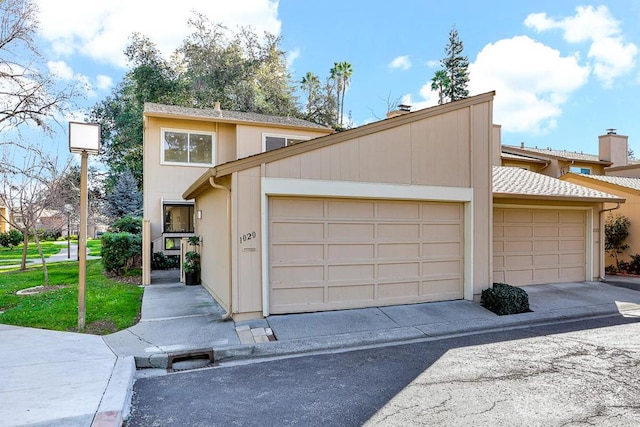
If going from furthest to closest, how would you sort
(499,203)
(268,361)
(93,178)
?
(93,178) < (499,203) < (268,361)

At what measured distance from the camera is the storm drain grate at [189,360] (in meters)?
5.04

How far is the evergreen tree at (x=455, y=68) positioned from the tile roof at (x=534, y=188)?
25.9m

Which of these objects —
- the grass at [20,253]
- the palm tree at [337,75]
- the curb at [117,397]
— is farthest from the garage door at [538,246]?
the palm tree at [337,75]

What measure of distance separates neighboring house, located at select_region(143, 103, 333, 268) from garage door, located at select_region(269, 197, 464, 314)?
730 cm

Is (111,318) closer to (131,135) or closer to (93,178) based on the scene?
(131,135)

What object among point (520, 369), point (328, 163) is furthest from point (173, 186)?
point (520, 369)

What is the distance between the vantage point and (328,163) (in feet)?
23.5

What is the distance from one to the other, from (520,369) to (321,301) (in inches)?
135

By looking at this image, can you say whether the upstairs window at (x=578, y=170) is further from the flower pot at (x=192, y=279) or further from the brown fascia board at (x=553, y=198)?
the flower pot at (x=192, y=279)

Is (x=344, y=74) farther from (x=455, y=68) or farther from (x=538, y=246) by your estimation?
(x=538, y=246)

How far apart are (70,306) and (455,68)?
37042 mm

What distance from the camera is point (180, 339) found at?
18.9ft

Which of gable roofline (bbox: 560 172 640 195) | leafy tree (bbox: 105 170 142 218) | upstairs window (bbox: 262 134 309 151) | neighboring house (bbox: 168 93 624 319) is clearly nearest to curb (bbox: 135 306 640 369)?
neighboring house (bbox: 168 93 624 319)

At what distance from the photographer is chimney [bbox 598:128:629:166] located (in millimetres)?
22562
